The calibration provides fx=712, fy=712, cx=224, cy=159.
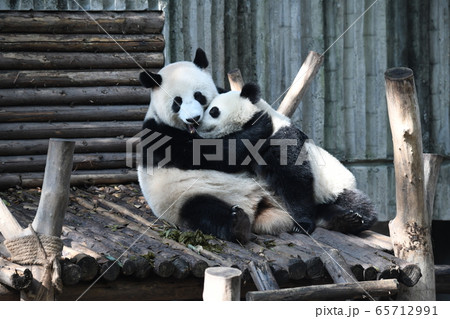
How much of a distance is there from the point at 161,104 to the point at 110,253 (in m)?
1.47

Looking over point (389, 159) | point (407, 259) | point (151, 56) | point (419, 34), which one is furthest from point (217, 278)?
point (419, 34)

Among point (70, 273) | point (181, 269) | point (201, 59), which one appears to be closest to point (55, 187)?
point (70, 273)

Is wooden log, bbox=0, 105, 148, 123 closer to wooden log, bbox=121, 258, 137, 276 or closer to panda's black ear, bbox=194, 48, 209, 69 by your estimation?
panda's black ear, bbox=194, 48, 209, 69

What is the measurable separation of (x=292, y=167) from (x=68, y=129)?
2.76 meters

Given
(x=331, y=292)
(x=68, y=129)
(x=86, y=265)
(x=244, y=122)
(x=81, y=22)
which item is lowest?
(x=331, y=292)

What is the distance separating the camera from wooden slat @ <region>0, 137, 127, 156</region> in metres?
6.87

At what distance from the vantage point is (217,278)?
128 inches

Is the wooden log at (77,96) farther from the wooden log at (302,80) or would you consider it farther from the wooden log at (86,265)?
the wooden log at (86,265)

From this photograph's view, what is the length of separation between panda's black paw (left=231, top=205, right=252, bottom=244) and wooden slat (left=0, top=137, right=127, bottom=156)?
8.35 feet

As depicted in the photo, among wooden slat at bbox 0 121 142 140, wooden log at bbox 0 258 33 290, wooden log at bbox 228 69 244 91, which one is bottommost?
wooden log at bbox 0 258 33 290

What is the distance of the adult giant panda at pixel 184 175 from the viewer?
202 inches

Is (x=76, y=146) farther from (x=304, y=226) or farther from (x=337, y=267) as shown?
(x=337, y=267)

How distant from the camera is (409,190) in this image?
4.71m

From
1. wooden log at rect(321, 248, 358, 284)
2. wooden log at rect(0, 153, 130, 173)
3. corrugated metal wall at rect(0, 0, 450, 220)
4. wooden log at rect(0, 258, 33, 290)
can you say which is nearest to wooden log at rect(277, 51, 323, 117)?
corrugated metal wall at rect(0, 0, 450, 220)
